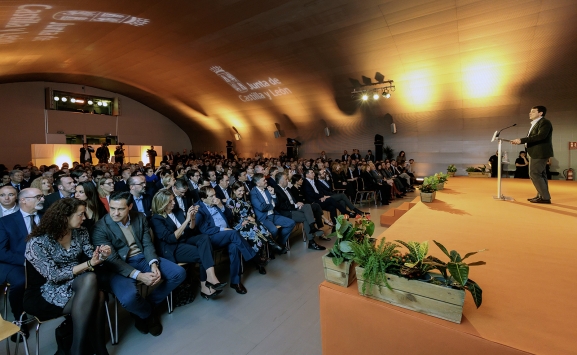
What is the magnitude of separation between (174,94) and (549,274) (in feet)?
60.4

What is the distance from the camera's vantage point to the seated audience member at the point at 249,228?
11.7ft

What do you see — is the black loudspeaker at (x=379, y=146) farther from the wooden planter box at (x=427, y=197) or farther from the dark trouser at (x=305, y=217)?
the dark trouser at (x=305, y=217)

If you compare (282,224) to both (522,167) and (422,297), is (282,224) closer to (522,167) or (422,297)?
(422,297)

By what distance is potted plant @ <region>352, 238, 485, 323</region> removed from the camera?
4.56 feet

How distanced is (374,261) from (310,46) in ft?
33.7

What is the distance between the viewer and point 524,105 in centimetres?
1042

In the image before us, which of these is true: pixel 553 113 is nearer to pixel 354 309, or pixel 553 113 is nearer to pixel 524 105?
pixel 524 105

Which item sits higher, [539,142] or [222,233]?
[539,142]


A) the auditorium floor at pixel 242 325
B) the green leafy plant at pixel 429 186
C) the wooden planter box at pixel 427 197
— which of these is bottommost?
the auditorium floor at pixel 242 325

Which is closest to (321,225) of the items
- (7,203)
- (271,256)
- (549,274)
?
(271,256)

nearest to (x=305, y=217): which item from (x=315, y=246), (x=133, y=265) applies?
(x=315, y=246)

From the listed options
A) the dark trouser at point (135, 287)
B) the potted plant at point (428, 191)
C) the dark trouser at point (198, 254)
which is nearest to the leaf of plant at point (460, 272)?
the dark trouser at point (135, 287)

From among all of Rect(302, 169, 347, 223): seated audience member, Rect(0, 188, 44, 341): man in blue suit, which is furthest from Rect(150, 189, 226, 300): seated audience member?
Rect(302, 169, 347, 223): seated audience member

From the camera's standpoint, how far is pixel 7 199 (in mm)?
2844
